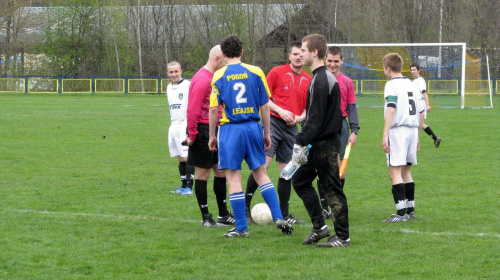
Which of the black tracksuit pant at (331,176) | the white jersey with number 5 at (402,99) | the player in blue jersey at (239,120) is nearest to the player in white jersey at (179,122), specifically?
the player in blue jersey at (239,120)

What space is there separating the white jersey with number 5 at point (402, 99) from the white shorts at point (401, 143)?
0.07 m

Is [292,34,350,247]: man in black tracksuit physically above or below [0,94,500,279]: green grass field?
above

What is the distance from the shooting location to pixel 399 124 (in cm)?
718

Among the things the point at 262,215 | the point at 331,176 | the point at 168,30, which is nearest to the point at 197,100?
the point at 262,215

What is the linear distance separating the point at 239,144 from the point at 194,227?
1.24m

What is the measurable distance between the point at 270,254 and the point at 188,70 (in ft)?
152

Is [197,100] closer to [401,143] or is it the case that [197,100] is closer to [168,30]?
[401,143]

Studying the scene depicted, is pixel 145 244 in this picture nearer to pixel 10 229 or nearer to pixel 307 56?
pixel 10 229

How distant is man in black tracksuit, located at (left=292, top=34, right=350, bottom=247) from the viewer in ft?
19.0

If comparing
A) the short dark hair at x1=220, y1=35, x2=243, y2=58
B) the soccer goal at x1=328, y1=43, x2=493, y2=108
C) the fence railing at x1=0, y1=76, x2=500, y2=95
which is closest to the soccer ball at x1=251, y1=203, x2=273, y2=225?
the short dark hair at x1=220, y1=35, x2=243, y2=58

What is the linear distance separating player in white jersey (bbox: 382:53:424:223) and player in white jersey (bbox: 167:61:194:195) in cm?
328

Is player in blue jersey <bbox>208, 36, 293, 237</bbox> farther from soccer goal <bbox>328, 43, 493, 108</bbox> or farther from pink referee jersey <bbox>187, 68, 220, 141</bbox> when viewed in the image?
soccer goal <bbox>328, 43, 493, 108</bbox>

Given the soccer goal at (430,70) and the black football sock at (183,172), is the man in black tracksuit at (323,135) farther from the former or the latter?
the soccer goal at (430,70)

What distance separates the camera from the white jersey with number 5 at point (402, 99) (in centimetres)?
708
